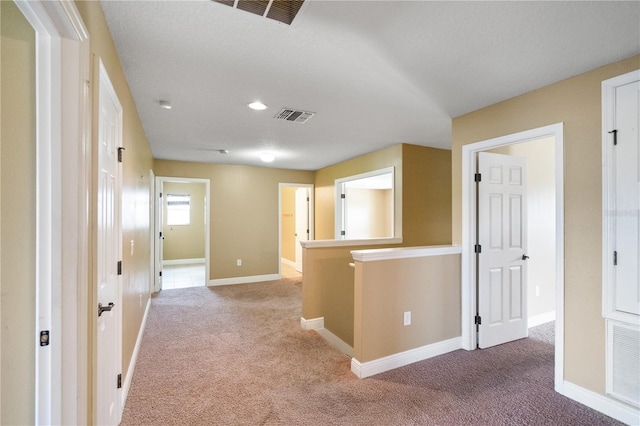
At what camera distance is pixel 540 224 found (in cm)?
375

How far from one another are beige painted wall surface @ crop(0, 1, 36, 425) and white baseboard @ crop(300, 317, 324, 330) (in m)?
2.72

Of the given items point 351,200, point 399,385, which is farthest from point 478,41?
point 351,200

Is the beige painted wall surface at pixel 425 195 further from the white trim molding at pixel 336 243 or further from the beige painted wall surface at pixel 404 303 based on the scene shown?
the beige painted wall surface at pixel 404 303

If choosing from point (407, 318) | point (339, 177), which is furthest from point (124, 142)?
point (339, 177)

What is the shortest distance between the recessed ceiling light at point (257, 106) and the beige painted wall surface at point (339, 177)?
7.35 ft

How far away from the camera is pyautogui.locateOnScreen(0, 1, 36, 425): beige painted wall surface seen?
1.01 m

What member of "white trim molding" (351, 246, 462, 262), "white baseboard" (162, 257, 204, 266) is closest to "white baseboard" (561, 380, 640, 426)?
"white trim molding" (351, 246, 462, 262)

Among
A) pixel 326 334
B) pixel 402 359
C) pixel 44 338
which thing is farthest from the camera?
pixel 326 334

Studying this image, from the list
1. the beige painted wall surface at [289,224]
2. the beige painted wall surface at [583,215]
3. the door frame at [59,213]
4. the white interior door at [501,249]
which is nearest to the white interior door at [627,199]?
the beige painted wall surface at [583,215]

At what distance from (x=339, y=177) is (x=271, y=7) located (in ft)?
14.3

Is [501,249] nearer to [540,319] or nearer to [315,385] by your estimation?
[540,319]

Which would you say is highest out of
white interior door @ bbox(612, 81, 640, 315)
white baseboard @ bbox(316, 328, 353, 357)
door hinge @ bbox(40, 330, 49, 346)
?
white interior door @ bbox(612, 81, 640, 315)

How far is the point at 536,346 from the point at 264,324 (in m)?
3.04

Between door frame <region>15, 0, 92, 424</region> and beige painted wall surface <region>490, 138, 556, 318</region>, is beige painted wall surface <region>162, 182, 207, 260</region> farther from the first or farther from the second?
door frame <region>15, 0, 92, 424</region>
